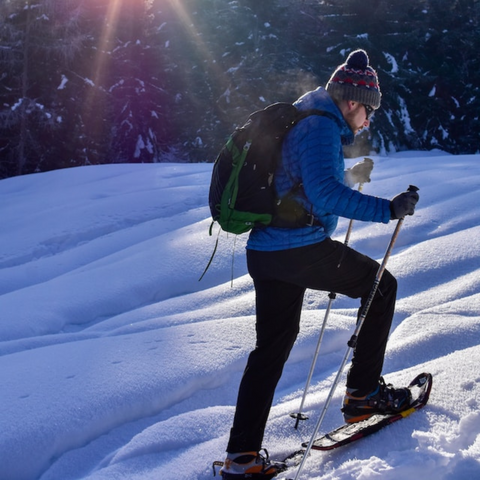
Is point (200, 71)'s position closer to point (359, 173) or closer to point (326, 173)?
point (359, 173)

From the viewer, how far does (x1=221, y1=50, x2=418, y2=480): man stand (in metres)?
2.55

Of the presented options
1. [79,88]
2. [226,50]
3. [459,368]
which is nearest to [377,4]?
[226,50]

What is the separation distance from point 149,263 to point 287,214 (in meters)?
3.99

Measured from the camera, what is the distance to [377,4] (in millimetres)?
20781

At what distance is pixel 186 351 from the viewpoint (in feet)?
13.9

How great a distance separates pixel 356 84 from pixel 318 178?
53cm

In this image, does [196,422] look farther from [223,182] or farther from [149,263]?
[149,263]

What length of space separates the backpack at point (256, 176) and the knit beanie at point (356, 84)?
175 millimetres

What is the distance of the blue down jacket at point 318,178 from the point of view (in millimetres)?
2477

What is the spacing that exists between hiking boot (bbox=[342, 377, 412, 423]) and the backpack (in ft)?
3.46

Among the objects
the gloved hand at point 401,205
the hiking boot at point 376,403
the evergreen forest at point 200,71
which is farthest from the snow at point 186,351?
the evergreen forest at point 200,71

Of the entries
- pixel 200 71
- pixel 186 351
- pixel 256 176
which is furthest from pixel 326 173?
pixel 200 71

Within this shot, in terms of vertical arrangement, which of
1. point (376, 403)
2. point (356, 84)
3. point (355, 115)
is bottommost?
point (376, 403)

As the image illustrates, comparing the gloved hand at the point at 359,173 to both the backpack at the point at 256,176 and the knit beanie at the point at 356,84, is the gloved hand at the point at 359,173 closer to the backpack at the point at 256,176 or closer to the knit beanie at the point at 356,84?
the knit beanie at the point at 356,84
